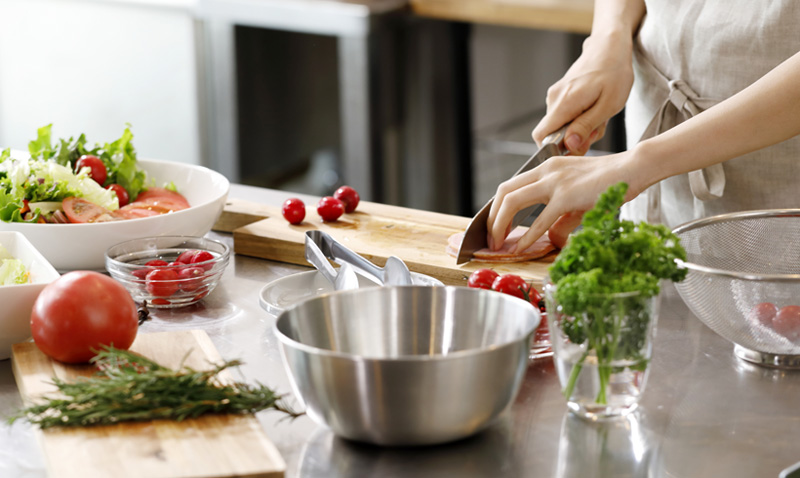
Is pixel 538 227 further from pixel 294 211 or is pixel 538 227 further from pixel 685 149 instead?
pixel 294 211

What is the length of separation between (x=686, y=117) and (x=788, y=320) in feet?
2.31

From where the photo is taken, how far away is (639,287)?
821mm

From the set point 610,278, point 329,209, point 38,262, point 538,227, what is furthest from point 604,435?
point 329,209

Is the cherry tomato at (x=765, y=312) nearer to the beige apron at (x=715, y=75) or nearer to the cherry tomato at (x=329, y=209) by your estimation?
the beige apron at (x=715, y=75)

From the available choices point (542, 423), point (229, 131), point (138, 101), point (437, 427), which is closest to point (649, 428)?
point (542, 423)

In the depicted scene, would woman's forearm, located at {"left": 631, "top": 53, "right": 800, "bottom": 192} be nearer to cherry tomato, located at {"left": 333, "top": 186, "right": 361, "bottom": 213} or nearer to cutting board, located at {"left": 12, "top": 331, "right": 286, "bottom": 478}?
cherry tomato, located at {"left": 333, "top": 186, "right": 361, "bottom": 213}

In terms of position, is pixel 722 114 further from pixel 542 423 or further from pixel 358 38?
pixel 358 38

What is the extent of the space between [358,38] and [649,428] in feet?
9.11

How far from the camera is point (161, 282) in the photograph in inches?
49.3

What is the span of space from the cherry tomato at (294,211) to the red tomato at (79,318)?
64cm

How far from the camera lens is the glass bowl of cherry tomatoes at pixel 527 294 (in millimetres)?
1090

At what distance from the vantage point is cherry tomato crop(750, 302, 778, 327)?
997mm

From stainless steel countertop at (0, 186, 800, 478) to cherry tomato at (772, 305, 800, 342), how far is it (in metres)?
0.06

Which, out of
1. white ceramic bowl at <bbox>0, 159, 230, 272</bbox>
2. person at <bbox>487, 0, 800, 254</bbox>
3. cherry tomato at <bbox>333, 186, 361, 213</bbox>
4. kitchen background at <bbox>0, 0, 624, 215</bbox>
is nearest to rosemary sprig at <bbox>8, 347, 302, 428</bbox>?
white ceramic bowl at <bbox>0, 159, 230, 272</bbox>
